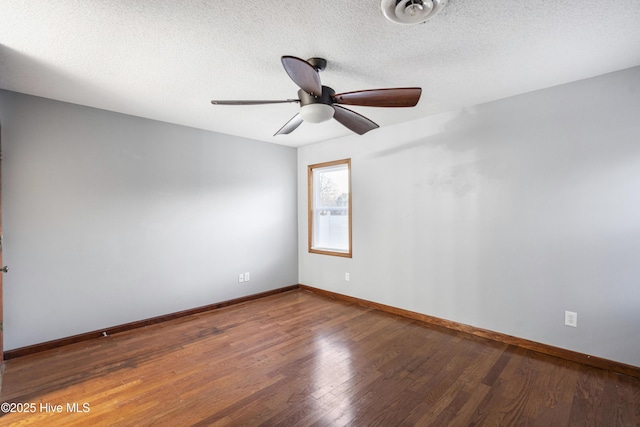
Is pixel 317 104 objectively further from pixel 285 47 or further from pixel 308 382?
pixel 308 382

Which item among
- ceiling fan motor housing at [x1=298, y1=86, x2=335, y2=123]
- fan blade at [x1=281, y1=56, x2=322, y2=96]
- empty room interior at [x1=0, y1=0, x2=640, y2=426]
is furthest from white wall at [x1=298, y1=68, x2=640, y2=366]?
fan blade at [x1=281, y1=56, x2=322, y2=96]

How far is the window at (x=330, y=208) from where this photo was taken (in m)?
4.57

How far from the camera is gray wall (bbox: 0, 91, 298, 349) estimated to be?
2787 mm

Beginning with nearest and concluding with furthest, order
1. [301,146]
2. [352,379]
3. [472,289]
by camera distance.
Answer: [352,379] < [472,289] < [301,146]

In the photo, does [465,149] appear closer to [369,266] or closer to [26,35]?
[369,266]

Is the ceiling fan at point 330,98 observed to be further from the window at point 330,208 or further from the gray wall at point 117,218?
the window at point 330,208

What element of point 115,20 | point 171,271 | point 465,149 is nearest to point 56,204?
point 171,271

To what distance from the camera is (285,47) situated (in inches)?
81.0

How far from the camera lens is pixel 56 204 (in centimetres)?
294

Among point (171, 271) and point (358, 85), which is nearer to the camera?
point (358, 85)

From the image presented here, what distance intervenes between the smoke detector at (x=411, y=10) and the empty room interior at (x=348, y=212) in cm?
2

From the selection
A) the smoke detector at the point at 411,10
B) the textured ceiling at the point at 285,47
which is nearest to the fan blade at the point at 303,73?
the textured ceiling at the point at 285,47

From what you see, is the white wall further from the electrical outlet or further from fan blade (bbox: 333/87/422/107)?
fan blade (bbox: 333/87/422/107)

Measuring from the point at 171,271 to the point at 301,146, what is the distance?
2830 mm
